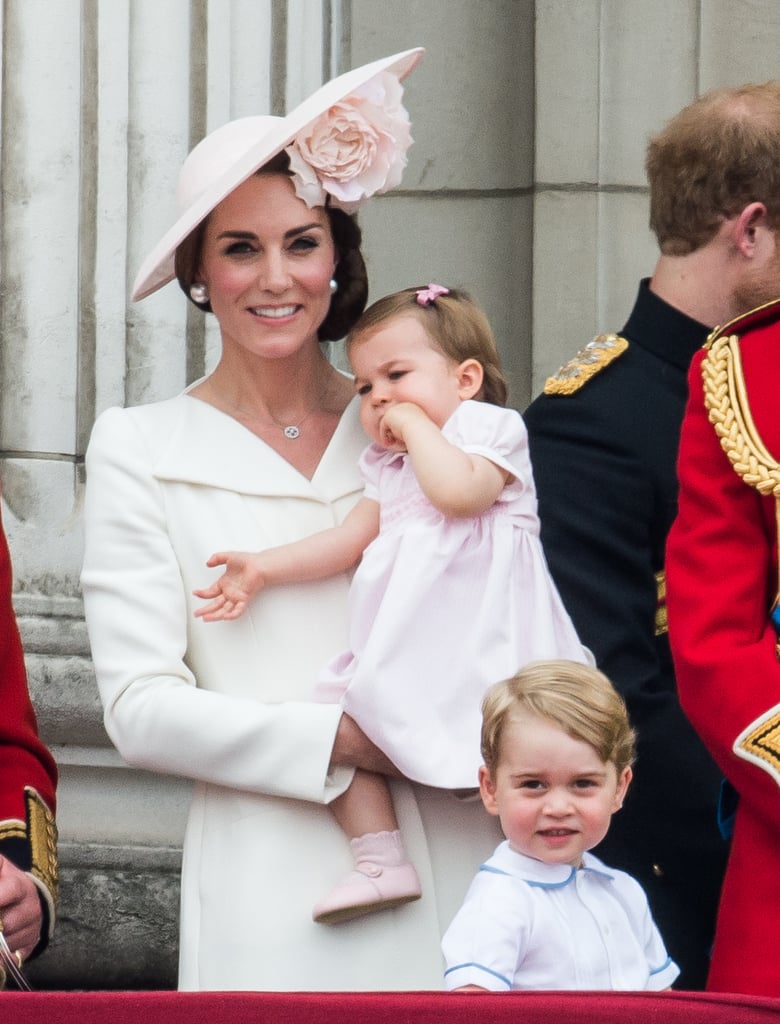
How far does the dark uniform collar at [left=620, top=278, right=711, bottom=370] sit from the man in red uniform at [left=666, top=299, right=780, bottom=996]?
0.56 metres

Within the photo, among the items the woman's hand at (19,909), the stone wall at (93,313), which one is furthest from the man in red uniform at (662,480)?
the stone wall at (93,313)

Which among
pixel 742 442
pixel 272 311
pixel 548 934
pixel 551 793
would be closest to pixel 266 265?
pixel 272 311

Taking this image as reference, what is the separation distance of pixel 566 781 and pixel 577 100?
235 centimetres

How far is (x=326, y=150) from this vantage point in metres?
2.99

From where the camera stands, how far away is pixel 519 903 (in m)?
2.43

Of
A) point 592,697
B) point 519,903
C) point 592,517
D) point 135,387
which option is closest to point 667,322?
point 592,517

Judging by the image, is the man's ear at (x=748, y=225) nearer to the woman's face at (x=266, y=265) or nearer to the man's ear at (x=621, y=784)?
the woman's face at (x=266, y=265)

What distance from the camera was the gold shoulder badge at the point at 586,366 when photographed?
3.14 metres

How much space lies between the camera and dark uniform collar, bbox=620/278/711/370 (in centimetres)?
313

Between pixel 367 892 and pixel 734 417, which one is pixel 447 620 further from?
pixel 734 417

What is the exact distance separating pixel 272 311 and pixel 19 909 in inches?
34.1

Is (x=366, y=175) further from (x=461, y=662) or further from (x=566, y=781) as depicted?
(x=566, y=781)

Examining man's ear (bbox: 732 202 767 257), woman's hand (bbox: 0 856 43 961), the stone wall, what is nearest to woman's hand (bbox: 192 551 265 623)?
woman's hand (bbox: 0 856 43 961)

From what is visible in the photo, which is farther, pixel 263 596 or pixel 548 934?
pixel 263 596
